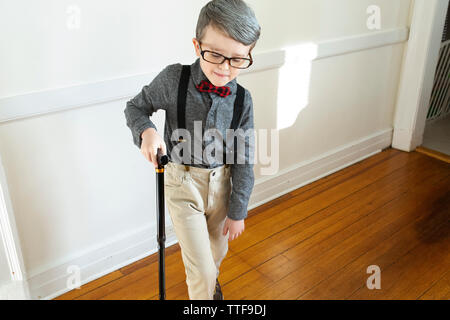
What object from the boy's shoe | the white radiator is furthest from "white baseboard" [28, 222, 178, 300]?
the white radiator

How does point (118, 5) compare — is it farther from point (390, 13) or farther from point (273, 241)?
point (390, 13)

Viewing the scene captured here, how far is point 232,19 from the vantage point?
1216 millimetres

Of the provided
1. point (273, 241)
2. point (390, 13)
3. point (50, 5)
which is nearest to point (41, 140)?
point (50, 5)

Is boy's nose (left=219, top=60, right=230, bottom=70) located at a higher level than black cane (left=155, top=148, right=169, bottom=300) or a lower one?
higher

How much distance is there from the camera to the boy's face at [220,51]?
4.05ft

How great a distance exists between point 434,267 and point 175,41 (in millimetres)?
1581

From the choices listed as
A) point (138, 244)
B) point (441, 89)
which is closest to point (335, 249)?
point (138, 244)

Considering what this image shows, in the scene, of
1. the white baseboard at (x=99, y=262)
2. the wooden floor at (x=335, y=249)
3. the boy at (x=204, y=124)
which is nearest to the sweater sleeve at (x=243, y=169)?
the boy at (x=204, y=124)

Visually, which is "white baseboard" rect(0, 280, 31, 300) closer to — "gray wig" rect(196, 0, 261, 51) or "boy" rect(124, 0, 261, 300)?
"boy" rect(124, 0, 261, 300)

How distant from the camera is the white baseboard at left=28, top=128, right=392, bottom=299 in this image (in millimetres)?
1953

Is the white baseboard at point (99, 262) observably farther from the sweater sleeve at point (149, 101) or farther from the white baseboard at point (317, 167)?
the sweater sleeve at point (149, 101)

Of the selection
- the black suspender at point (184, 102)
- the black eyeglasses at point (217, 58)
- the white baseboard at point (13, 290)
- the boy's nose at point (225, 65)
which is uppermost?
the black eyeglasses at point (217, 58)

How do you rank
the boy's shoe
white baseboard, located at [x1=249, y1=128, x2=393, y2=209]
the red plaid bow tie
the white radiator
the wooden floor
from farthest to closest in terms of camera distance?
the white radiator, white baseboard, located at [x1=249, y1=128, x2=393, y2=209], the wooden floor, the boy's shoe, the red plaid bow tie
